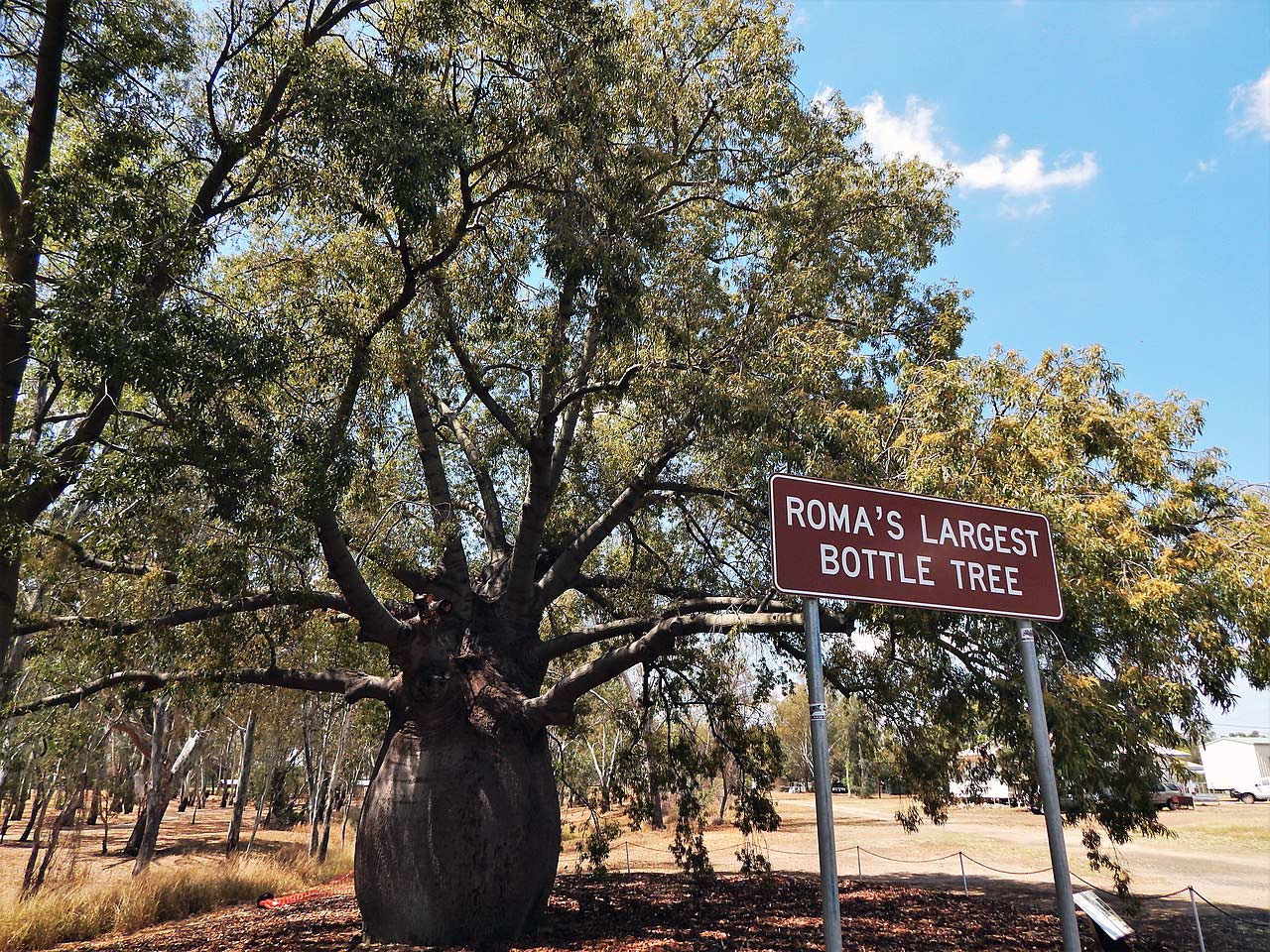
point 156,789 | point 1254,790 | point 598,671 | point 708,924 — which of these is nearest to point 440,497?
point 598,671

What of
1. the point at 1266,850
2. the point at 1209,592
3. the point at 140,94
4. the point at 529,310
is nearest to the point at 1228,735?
the point at 1266,850

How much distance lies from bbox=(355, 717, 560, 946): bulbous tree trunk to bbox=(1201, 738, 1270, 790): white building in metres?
47.7

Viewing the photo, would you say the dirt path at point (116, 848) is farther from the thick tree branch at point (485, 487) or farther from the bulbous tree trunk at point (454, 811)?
the thick tree branch at point (485, 487)

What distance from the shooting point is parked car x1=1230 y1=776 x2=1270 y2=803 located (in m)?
42.5

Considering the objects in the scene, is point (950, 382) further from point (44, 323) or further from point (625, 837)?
point (625, 837)

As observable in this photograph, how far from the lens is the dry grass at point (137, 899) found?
10625 mm

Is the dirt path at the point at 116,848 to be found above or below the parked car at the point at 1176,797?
below

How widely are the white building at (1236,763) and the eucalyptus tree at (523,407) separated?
4621 cm

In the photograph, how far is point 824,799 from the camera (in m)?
3.23

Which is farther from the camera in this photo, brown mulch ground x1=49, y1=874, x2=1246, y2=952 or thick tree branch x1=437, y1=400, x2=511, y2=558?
thick tree branch x1=437, y1=400, x2=511, y2=558

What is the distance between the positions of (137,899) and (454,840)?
304 inches

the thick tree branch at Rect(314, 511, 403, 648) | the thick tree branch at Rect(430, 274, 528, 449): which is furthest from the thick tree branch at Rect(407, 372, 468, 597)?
the thick tree branch at Rect(430, 274, 528, 449)

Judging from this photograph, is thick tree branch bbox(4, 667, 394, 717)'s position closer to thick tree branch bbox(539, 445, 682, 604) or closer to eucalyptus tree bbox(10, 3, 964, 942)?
eucalyptus tree bbox(10, 3, 964, 942)

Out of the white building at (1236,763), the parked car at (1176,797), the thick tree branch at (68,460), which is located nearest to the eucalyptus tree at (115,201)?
the thick tree branch at (68,460)
